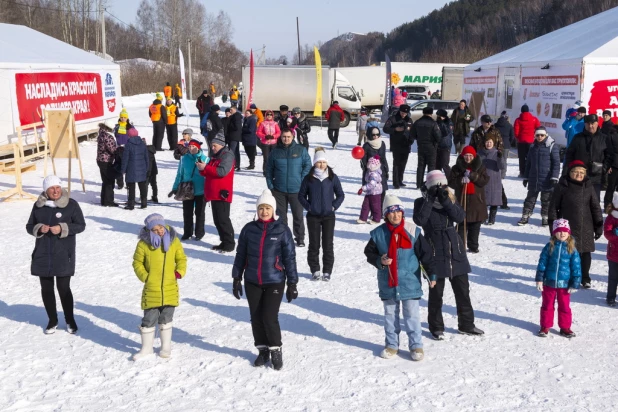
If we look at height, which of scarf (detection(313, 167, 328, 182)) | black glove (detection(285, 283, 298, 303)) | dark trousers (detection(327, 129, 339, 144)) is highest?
scarf (detection(313, 167, 328, 182))

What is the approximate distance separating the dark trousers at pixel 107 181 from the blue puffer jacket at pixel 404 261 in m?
8.05

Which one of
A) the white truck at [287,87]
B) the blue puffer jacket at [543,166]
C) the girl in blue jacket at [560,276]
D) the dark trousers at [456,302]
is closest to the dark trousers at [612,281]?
the girl in blue jacket at [560,276]

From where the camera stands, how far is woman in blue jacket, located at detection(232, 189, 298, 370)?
17.9 feet

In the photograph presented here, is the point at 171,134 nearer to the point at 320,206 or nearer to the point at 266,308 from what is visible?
the point at 320,206

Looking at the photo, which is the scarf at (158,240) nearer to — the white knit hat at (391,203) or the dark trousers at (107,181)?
the white knit hat at (391,203)

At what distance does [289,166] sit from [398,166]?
229 inches

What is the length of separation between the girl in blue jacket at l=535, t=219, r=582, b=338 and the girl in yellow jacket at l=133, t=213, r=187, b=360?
323 centimetres

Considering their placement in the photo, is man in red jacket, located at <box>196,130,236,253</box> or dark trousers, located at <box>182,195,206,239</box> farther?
dark trousers, located at <box>182,195,206,239</box>

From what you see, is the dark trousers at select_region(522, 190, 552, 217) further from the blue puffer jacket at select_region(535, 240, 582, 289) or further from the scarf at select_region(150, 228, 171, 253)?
the scarf at select_region(150, 228, 171, 253)

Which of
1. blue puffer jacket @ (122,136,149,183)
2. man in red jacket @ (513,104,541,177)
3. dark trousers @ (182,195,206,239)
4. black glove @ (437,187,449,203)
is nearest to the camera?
black glove @ (437,187,449,203)

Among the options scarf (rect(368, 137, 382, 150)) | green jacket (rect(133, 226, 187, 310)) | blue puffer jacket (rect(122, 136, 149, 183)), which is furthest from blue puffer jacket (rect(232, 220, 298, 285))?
blue puffer jacket (rect(122, 136, 149, 183))

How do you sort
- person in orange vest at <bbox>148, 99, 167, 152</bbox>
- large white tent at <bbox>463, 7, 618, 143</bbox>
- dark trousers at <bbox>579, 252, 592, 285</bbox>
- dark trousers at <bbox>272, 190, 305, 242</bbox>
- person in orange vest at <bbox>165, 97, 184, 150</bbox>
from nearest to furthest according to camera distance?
dark trousers at <bbox>579, 252, 592, 285</bbox> → dark trousers at <bbox>272, 190, 305, 242</bbox> → large white tent at <bbox>463, 7, 618, 143</bbox> → person in orange vest at <bbox>148, 99, 167, 152</bbox> → person in orange vest at <bbox>165, 97, 184, 150</bbox>

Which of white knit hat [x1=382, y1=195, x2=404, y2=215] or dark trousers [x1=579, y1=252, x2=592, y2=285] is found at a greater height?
white knit hat [x1=382, y1=195, x2=404, y2=215]

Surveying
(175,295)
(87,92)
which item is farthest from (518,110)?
(175,295)
